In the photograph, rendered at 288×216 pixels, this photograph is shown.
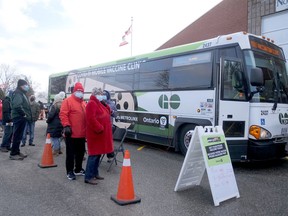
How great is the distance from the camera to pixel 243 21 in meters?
18.2

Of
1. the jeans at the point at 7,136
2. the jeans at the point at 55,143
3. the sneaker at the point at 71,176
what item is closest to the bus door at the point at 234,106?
the sneaker at the point at 71,176

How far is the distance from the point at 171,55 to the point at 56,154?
14.8 feet

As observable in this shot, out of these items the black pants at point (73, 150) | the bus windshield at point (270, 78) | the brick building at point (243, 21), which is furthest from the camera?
the brick building at point (243, 21)

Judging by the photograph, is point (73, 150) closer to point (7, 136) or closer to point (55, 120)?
point (55, 120)

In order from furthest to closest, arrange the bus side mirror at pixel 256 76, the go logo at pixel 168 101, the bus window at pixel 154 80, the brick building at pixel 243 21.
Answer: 1. the brick building at pixel 243 21
2. the bus window at pixel 154 80
3. the go logo at pixel 168 101
4. the bus side mirror at pixel 256 76

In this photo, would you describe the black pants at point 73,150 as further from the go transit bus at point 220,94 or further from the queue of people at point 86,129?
the go transit bus at point 220,94

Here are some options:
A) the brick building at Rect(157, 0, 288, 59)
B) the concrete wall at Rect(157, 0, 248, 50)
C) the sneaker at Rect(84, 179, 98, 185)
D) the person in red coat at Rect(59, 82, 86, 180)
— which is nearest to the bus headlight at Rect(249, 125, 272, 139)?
the sneaker at Rect(84, 179, 98, 185)

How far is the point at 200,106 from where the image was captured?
24.6 ft

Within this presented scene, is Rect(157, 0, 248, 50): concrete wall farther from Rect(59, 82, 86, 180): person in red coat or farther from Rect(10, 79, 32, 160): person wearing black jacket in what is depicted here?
Rect(59, 82, 86, 180): person in red coat

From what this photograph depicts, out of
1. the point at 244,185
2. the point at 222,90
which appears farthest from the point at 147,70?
the point at 244,185

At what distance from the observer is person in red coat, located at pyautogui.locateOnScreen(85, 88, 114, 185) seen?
523cm

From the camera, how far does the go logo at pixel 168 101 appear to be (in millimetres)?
8336

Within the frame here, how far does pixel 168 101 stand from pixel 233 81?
235 cm

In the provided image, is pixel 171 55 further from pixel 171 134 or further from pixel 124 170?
pixel 124 170
